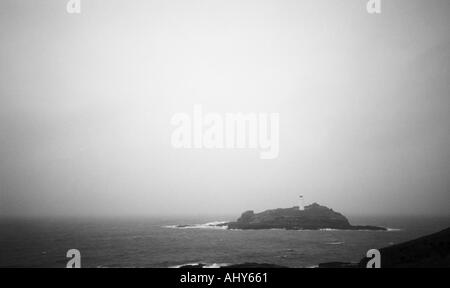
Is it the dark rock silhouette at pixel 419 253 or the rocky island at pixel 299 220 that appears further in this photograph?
the rocky island at pixel 299 220

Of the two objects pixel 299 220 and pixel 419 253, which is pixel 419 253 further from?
pixel 299 220

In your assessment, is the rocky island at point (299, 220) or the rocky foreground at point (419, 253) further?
the rocky island at point (299, 220)

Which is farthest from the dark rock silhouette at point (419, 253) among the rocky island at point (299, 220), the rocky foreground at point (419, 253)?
the rocky island at point (299, 220)

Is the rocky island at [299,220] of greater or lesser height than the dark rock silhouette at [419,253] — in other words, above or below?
below

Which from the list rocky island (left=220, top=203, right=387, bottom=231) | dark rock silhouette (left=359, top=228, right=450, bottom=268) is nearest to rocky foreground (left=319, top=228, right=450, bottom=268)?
dark rock silhouette (left=359, top=228, right=450, bottom=268)

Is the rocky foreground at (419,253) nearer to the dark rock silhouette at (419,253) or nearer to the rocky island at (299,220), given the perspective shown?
the dark rock silhouette at (419,253)

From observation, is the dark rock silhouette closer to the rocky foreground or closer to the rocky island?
the rocky foreground

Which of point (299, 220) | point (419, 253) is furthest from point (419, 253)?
point (299, 220)
